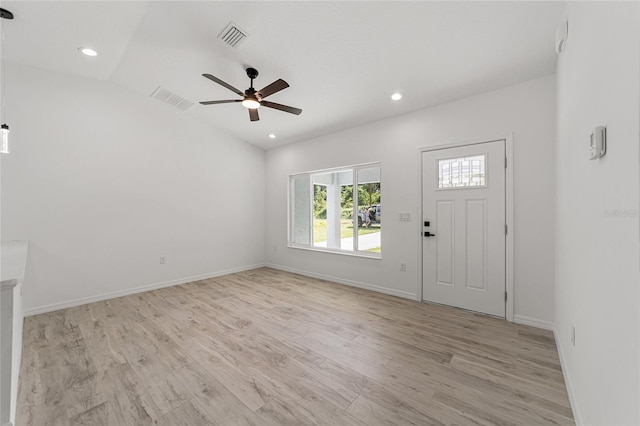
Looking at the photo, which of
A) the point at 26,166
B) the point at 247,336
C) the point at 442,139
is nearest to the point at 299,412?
the point at 247,336

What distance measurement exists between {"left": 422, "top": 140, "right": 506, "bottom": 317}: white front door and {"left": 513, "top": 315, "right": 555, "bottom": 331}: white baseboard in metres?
0.15

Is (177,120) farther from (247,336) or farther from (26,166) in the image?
(247,336)

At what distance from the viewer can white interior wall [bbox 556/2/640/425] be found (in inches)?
35.3

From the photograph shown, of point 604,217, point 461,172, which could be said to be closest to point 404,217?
point 461,172

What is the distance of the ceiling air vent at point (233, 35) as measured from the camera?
2633 mm

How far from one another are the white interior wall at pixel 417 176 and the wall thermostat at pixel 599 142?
6.19ft

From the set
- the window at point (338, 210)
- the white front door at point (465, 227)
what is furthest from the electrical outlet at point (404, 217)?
the window at point (338, 210)

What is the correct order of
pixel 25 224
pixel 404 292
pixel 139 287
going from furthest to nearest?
pixel 139 287 → pixel 404 292 → pixel 25 224

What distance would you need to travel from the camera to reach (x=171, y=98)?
13.8 ft

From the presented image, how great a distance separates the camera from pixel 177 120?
4.64 metres

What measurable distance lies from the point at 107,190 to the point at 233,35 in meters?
3.02

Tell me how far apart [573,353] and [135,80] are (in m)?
5.73

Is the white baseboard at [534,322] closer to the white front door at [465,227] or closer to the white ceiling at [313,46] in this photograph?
the white front door at [465,227]

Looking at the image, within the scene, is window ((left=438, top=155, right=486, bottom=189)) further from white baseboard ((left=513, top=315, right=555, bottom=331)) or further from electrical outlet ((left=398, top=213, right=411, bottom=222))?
white baseboard ((left=513, top=315, right=555, bottom=331))
